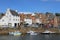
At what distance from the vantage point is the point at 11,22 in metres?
54.4

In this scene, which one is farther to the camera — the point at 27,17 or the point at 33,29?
the point at 27,17

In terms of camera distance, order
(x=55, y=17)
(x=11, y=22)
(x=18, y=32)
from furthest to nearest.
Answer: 1. (x=55, y=17)
2. (x=11, y=22)
3. (x=18, y=32)

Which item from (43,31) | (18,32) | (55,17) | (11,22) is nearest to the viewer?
(18,32)

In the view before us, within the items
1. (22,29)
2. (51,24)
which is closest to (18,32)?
(22,29)

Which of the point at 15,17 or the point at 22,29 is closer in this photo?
the point at 22,29

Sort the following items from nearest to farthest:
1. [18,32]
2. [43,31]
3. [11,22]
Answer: [18,32] → [43,31] → [11,22]

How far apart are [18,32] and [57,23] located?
13328mm

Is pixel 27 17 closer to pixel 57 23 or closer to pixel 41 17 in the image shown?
pixel 41 17

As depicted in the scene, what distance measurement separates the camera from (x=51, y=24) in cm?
5638

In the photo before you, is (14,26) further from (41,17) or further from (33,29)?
(41,17)

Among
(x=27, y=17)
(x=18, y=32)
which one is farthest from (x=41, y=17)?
(x=18, y=32)

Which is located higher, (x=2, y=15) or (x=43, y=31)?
(x=2, y=15)

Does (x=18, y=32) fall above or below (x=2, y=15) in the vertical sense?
below

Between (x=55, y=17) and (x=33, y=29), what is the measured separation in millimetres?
→ 9057
